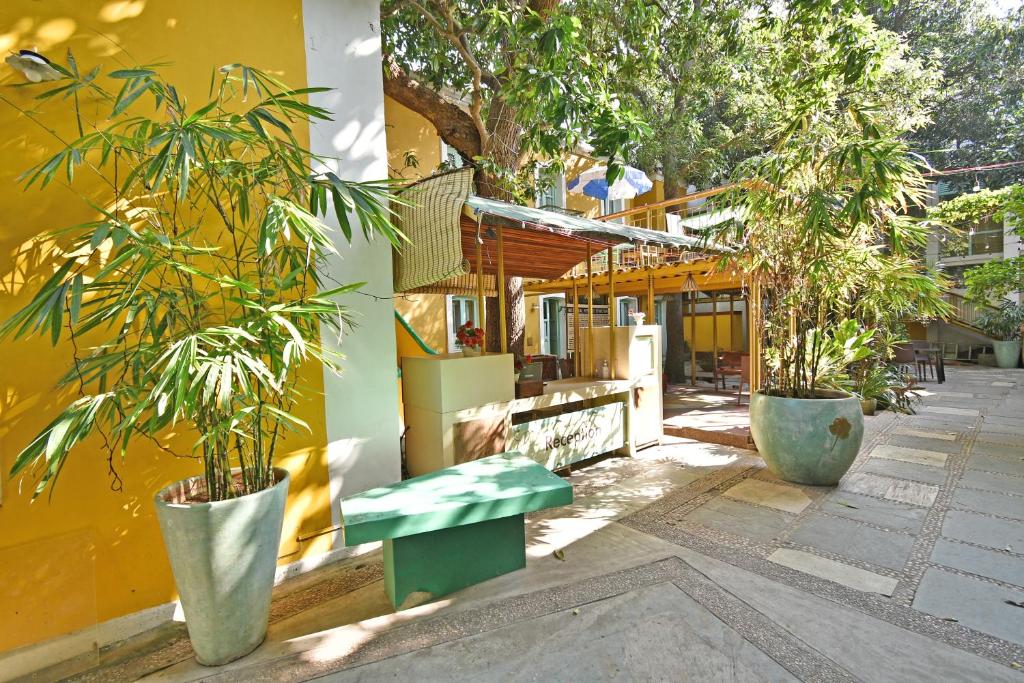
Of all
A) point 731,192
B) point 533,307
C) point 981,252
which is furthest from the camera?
point 981,252

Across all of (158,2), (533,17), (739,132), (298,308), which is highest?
(739,132)

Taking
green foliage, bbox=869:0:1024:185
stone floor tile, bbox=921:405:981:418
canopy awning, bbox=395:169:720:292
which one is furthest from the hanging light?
green foliage, bbox=869:0:1024:185

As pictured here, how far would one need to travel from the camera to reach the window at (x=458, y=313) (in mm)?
8844

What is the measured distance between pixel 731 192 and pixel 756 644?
3.88 metres

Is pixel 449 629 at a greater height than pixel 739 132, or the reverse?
pixel 739 132

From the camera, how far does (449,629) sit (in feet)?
7.86

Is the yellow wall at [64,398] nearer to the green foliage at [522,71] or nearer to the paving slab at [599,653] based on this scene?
the paving slab at [599,653]

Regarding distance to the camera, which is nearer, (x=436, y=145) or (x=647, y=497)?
(x=647, y=497)

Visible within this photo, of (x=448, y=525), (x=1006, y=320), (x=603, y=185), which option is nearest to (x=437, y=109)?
(x=603, y=185)

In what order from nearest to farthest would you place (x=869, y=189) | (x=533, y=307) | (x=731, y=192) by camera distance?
1. (x=869, y=189)
2. (x=731, y=192)
3. (x=533, y=307)

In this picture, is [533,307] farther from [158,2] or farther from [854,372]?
[158,2]

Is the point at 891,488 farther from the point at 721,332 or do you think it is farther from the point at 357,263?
the point at 721,332

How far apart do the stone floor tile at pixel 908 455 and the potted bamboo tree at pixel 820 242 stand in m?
1.44

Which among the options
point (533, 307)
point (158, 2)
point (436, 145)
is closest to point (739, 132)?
point (533, 307)
